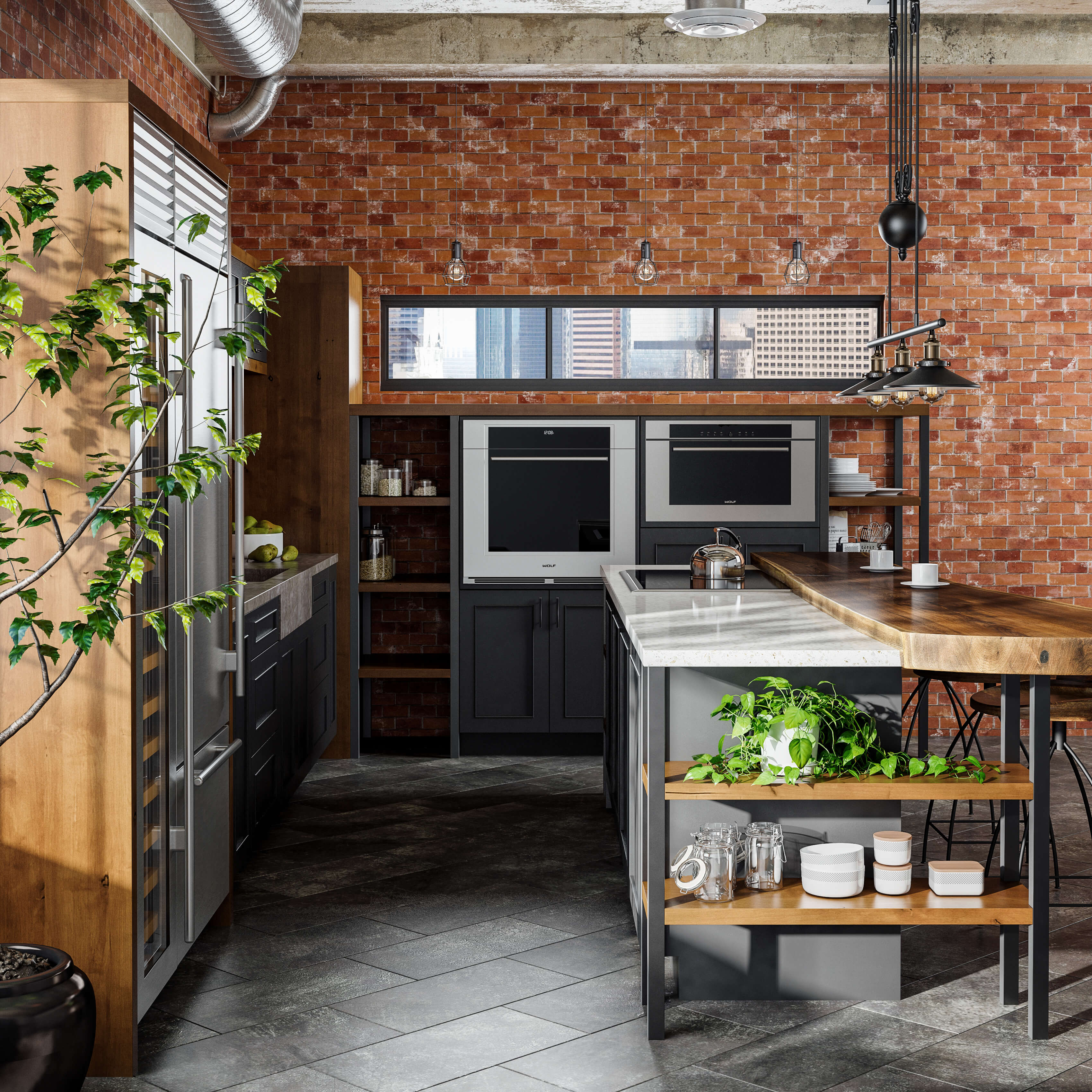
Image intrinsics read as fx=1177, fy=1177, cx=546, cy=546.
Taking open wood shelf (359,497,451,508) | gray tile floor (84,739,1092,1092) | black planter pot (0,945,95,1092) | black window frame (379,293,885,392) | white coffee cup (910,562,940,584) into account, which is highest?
black window frame (379,293,885,392)

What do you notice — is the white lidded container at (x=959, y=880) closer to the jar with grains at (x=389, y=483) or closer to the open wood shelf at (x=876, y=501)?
the open wood shelf at (x=876, y=501)

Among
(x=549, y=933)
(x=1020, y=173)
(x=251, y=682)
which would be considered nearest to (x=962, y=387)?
(x=549, y=933)

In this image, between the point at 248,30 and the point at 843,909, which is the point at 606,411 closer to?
the point at 248,30

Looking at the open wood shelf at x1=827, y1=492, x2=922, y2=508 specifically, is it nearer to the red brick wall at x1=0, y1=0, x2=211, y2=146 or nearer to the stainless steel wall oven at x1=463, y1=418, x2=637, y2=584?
the stainless steel wall oven at x1=463, y1=418, x2=637, y2=584

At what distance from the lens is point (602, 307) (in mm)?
6918

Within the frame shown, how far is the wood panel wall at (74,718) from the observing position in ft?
8.76

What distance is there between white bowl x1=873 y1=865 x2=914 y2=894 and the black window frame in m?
4.27

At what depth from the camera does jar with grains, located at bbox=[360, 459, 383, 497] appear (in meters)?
6.48

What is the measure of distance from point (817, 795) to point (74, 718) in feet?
5.92

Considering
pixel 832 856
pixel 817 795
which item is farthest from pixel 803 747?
pixel 832 856

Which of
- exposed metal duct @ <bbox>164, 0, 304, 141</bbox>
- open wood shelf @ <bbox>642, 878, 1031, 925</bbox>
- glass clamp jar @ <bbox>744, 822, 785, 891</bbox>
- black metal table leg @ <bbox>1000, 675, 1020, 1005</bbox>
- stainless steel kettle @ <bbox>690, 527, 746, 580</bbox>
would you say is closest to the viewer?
open wood shelf @ <bbox>642, 878, 1031, 925</bbox>

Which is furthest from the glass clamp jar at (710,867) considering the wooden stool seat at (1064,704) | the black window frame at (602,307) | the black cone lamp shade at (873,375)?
the black window frame at (602,307)

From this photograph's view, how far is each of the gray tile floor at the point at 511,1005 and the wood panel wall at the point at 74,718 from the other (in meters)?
0.35

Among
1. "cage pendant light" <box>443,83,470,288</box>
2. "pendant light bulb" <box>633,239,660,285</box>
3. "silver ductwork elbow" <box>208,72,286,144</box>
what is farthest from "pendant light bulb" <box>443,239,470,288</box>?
"silver ductwork elbow" <box>208,72,286,144</box>
